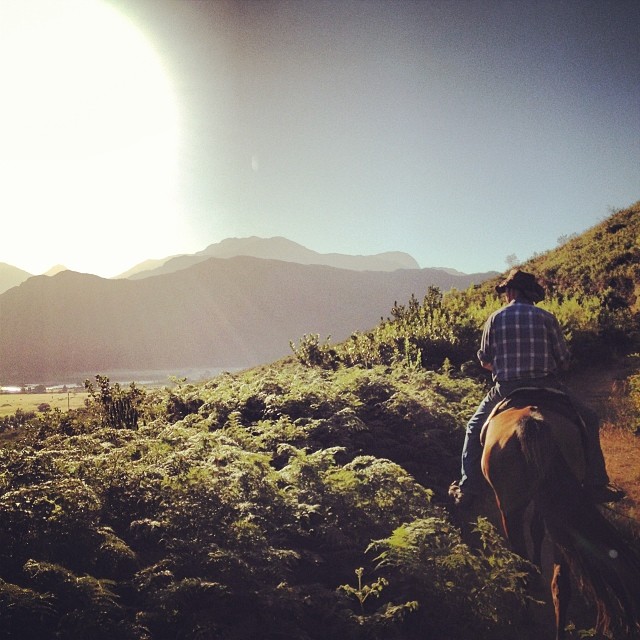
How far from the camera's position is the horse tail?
404 cm

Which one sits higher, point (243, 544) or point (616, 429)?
point (243, 544)

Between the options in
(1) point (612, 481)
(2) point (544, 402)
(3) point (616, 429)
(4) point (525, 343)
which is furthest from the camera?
(3) point (616, 429)

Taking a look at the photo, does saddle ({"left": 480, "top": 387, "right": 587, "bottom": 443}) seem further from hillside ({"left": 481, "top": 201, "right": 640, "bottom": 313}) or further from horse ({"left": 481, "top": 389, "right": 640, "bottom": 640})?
hillside ({"left": 481, "top": 201, "right": 640, "bottom": 313})

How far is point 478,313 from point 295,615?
13.5 metres

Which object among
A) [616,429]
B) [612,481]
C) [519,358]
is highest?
[519,358]

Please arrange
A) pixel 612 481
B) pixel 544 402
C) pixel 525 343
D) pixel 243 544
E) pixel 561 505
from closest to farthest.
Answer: pixel 243 544 < pixel 561 505 < pixel 544 402 < pixel 525 343 < pixel 612 481

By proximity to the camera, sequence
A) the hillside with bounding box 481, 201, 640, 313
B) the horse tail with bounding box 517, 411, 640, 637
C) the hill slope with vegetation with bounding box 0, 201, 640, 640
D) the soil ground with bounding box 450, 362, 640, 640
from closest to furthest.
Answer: the hill slope with vegetation with bounding box 0, 201, 640, 640 → the horse tail with bounding box 517, 411, 640, 637 → the soil ground with bounding box 450, 362, 640, 640 → the hillside with bounding box 481, 201, 640, 313

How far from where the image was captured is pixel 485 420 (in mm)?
5684

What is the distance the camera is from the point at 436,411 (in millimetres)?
8523

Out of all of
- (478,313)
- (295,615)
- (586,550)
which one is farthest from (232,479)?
(478,313)

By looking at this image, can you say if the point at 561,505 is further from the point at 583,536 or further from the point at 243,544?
the point at 243,544

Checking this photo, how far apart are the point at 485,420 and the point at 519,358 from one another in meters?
0.83

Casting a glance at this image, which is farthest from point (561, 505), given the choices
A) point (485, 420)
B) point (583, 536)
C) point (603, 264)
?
point (603, 264)

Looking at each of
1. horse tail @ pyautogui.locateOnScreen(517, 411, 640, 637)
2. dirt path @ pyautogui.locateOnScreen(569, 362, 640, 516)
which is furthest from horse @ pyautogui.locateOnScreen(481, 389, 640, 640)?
dirt path @ pyautogui.locateOnScreen(569, 362, 640, 516)
